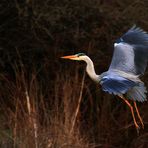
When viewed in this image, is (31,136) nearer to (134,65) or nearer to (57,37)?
(134,65)

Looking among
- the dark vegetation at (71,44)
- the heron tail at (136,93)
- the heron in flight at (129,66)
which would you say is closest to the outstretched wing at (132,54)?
the heron in flight at (129,66)

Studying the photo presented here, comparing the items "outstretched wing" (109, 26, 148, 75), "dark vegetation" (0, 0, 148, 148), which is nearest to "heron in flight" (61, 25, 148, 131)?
"outstretched wing" (109, 26, 148, 75)

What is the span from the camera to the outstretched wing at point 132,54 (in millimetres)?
8742

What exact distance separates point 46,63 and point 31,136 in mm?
3774

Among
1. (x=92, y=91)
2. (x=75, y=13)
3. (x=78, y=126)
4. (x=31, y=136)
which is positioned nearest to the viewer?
(x=31, y=136)

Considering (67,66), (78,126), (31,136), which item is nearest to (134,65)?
(78,126)

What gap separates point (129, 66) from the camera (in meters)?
8.77

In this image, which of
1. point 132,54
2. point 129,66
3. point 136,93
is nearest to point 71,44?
point 132,54

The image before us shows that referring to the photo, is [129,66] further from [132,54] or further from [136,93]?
[136,93]

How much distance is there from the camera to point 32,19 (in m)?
11.4

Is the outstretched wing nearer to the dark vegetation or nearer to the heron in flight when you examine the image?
the heron in flight

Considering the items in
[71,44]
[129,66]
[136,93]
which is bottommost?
[71,44]

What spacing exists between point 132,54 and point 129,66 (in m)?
0.18

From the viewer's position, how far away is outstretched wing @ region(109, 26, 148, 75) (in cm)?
874
